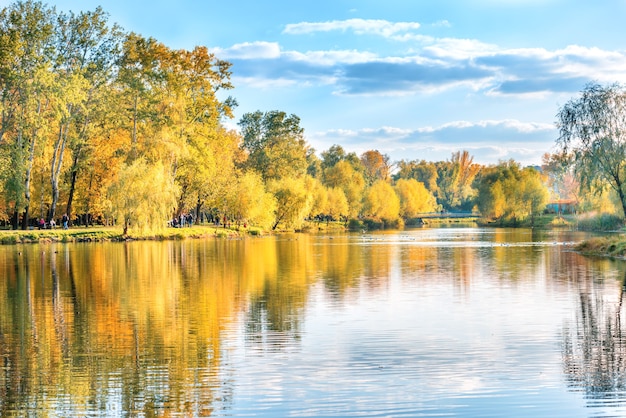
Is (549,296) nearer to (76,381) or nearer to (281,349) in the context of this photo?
(281,349)

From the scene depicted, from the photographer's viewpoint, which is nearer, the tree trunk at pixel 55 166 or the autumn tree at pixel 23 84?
the autumn tree at pixel 23 84

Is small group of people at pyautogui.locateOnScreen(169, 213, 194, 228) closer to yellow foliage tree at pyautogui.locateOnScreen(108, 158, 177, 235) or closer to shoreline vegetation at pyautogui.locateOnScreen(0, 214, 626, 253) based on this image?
shoreline vegetation at pyautogui.locateOnScreen(0, 214, 626, 253)

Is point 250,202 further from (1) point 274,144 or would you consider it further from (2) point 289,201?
(1) point 274,144

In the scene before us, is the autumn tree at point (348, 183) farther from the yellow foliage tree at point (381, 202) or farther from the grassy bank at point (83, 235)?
the grassy bank at point (83, 235)

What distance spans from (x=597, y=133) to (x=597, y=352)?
32.1 meters

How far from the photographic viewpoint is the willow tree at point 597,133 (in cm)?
4316

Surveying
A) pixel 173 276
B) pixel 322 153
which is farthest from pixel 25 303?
pixel 322 153

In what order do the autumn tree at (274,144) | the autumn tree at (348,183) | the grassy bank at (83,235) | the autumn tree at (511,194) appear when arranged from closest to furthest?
the grassy bank at (83,235)
the autumn tree at (274,144)
the autumn tree at (511,194)
the autumn tree at (348,183)

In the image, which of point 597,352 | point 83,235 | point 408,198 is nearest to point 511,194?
point 408,198

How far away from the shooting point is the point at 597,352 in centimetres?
1400

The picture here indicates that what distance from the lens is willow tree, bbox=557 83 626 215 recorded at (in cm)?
4316

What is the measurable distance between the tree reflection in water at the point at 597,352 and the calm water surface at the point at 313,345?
0.14ft

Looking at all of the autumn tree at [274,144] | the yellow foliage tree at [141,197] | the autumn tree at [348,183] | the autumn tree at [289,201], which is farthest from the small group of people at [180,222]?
the autumn tree at [348,183]

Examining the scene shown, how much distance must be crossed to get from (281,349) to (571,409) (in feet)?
18.7
